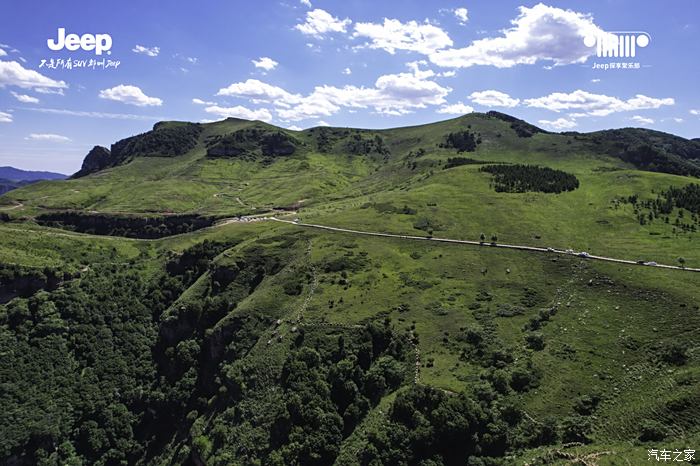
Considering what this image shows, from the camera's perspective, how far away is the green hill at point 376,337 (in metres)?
74.8

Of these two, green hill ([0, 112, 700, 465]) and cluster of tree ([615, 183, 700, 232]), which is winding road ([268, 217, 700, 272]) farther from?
cluster of tree ([615, 183, 700, 232])

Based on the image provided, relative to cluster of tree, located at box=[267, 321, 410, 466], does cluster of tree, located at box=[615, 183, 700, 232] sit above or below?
above

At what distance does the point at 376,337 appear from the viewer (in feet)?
326

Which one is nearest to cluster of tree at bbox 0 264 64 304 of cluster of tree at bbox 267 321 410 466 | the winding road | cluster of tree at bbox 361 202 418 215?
the winding road

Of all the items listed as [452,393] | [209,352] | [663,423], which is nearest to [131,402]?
[209,352]

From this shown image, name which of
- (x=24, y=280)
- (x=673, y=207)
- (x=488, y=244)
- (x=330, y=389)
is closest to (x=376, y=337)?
(x=330, y=389)

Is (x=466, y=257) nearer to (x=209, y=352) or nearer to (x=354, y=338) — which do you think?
(x=354, y=338)

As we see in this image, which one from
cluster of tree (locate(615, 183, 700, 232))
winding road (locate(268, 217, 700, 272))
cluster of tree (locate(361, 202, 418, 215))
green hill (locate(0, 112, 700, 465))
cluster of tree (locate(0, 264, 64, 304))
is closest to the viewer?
green hill (locate(0, 112, 700, 465))

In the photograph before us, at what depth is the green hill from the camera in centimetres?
7481

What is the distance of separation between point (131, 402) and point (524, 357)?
111700 mm

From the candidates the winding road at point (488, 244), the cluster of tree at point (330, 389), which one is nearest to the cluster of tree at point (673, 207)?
the winding road at point (488, 244)

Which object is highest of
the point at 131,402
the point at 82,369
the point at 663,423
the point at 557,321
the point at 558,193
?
the point at 558,193

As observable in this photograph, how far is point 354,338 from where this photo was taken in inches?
3986

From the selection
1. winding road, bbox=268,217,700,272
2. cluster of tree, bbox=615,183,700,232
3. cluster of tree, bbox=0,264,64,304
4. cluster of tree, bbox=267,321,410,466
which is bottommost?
cluster of tree, bbox=267,321,410,466
